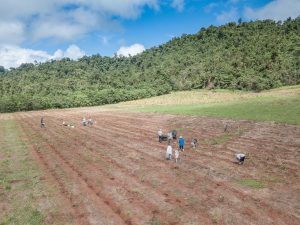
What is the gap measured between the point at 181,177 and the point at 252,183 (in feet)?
18.5

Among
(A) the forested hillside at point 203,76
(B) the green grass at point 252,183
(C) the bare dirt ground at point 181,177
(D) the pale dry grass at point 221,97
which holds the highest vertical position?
(A) the forested hillside at point 203,76

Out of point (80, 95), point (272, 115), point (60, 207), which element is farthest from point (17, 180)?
point (80, 95)

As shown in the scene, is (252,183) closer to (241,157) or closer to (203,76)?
(241,157)

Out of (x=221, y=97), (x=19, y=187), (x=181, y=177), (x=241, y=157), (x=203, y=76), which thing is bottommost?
(x=181, y=177)

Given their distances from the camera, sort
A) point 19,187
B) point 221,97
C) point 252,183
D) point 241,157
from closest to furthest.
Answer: point 252,183
point 19,187
point 241,157
point 221,97

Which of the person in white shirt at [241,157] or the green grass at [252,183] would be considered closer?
the green grass at [252,183]

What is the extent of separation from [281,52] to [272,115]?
8871 cm

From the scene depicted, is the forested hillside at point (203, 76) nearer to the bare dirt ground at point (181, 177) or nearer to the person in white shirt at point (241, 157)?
the bare dirt ground at point (181, 177)

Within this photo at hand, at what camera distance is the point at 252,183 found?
22.8 meters

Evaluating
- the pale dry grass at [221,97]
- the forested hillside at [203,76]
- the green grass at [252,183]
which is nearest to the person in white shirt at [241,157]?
the green grass at [252,183]

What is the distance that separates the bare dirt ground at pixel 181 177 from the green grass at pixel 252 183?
217 millimetres

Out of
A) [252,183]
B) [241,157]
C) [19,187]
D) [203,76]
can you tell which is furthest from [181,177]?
[203,76]

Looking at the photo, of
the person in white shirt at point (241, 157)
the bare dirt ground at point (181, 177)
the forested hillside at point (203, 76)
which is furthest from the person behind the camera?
the forested hillside at point (203, 76)

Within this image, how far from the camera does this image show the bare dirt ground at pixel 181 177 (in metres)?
18.0
